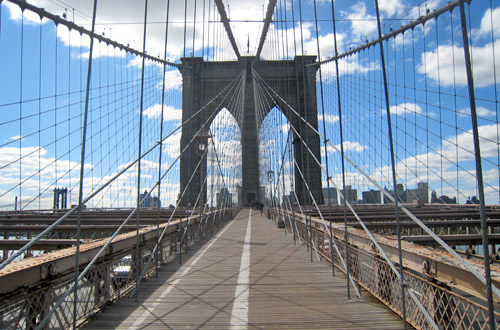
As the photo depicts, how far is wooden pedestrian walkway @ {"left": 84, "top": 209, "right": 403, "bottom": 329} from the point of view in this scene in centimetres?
259

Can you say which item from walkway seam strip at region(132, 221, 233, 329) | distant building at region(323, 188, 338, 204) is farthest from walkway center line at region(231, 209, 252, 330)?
distant building at region(323, 188, 338, 204)

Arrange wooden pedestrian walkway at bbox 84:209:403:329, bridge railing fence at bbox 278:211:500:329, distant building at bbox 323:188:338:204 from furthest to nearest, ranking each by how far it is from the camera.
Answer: distant building at bbox 323:188:338:204, wooden pedestrian walkway at bbox 84:209:403:329, bridge railing fence at bbox 278:211:500:329

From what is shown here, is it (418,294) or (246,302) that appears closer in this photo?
(418,294)

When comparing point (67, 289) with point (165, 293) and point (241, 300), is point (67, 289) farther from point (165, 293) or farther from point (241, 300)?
point (241, 300)

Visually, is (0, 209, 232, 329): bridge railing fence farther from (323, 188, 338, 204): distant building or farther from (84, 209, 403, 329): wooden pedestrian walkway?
(323, 188, 338, 204): distant building

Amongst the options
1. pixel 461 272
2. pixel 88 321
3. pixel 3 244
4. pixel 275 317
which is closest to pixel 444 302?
pixel 461 272

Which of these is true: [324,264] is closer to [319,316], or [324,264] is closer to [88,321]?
[319,316]

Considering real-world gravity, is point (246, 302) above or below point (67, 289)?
below

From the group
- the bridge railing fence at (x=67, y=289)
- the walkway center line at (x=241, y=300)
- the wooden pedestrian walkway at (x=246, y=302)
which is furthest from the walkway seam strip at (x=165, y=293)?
the walkway center line at (x=241, y=300)

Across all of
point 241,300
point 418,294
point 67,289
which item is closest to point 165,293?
point 241,300

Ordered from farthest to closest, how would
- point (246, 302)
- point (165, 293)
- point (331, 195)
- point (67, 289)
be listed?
point (331, 195) → point (165, 293) → point (246, 302) → point (67, 289)

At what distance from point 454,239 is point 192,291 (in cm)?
375

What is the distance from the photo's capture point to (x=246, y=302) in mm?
3104

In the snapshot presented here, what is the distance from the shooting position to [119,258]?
11.2ft
